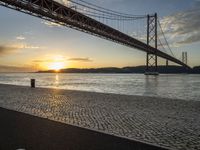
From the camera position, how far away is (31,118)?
903 cm

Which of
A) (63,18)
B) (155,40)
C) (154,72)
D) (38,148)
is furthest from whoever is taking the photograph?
(154,72)

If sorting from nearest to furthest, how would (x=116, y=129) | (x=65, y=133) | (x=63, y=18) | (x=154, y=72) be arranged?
(x=65, y=133) → (x=116, y=129) → (x=63, y=18) → (x=154, y=72)

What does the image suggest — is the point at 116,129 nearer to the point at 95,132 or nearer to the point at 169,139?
the point at 95,132

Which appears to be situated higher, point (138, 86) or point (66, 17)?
point (66, 17)

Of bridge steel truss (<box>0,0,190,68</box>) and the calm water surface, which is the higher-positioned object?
bridge steel truss (<box>0,0,190,68</box>)

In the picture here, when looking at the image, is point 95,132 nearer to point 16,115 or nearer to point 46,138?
point 46,138

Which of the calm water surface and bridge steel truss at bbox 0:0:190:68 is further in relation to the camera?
bridge steel truss at bbox 0:0:190:68

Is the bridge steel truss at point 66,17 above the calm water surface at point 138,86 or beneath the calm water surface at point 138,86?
above

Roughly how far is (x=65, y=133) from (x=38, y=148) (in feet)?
4.42

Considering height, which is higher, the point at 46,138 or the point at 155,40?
the point at 155,40

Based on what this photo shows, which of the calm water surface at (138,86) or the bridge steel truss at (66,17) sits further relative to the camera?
the bridge steel truss at (66,17)

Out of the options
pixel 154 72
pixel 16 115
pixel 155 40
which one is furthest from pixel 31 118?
pixel 154 72

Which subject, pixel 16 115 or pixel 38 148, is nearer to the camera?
pixel 38 148

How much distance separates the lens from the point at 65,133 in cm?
687
